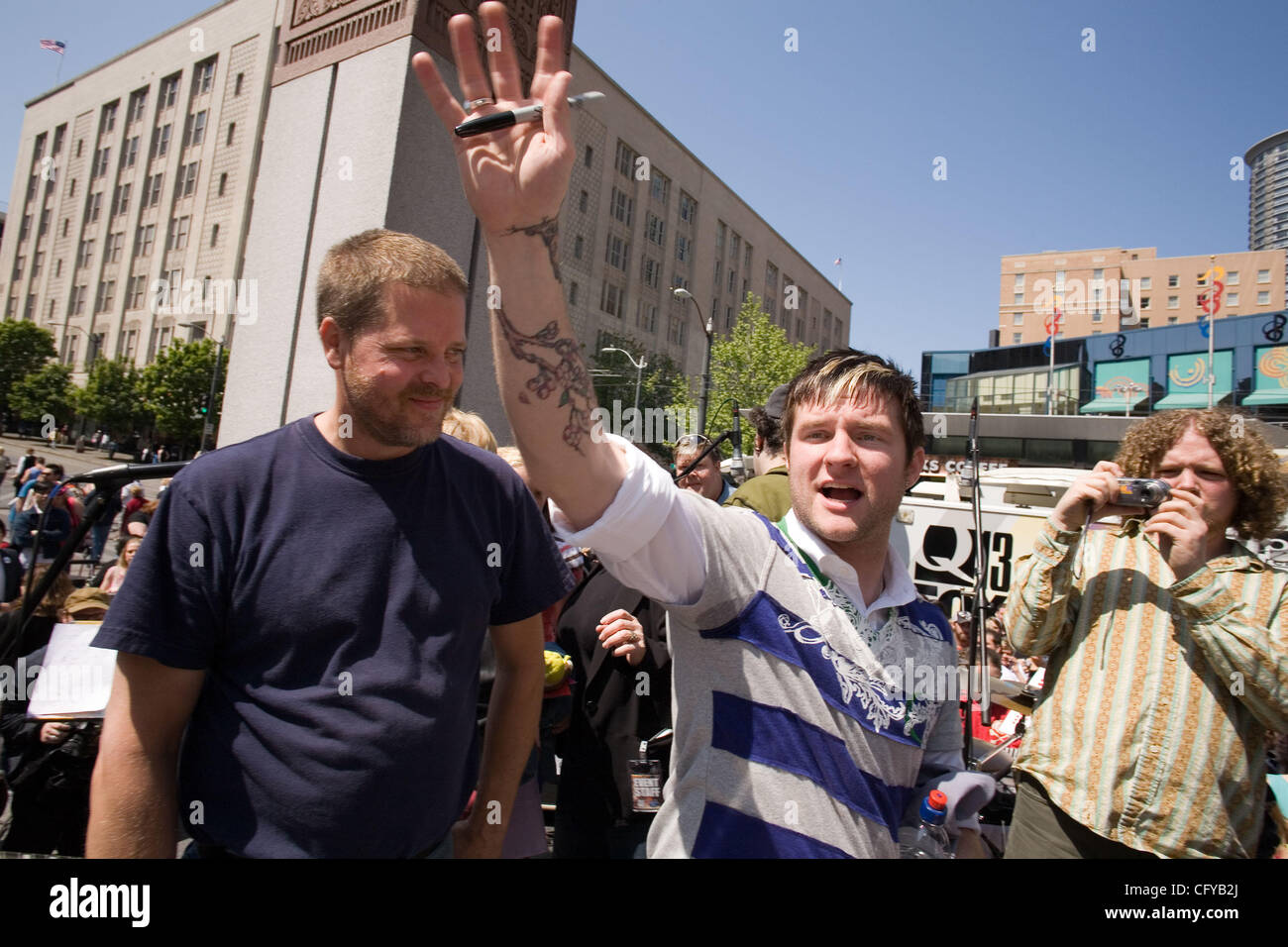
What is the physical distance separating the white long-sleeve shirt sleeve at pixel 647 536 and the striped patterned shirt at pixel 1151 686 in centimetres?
160

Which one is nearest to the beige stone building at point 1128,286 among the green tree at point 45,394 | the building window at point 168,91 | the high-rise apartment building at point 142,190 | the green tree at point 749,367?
the green tree at point 749,367

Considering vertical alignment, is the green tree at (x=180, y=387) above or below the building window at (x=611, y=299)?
below

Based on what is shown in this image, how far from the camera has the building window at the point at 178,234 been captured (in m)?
44.8

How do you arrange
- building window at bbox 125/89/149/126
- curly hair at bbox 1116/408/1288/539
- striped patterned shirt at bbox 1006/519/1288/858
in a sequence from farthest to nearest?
building window at bbox 125/89/149/126
curly hair at bbox 1116/408/1288/539
striped patterned shirt at bbox 1006/519/1288/858

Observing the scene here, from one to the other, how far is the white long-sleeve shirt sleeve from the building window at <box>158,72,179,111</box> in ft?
191

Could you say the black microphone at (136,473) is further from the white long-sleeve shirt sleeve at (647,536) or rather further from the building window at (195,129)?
the building window at (195,129)

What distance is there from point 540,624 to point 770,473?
5.81 ft

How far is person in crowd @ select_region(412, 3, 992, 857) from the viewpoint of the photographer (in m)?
1.09

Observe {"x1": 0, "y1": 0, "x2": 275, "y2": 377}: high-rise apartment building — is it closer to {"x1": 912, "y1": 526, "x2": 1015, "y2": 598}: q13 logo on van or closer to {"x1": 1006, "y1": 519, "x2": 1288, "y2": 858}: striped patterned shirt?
{"x1": 912, "y1": 526, "x2": 1015, "y2": 598}: q13 logo on van

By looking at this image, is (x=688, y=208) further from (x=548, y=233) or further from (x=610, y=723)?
(x=548, y=233)

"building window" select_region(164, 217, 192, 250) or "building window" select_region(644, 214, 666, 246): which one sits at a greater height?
"building window" select_region(644, 214, 666, 246)

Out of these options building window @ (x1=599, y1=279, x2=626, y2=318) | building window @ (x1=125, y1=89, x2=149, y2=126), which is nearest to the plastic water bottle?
building window @ (x1=599, y1=279, x2=626, y2=318)
